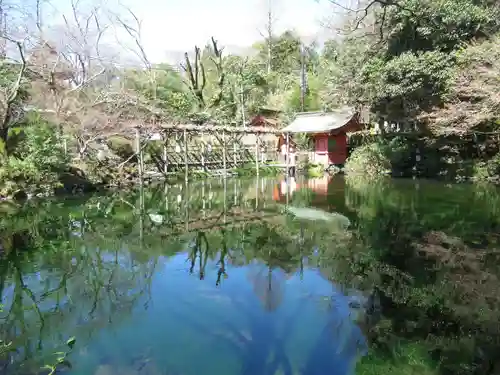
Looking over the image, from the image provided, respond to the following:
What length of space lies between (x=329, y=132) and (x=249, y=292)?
19.4m

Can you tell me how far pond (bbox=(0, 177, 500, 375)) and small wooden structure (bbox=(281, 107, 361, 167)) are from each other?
1352 centimetres

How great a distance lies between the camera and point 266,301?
5.73 metres

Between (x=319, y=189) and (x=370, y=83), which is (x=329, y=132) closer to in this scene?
(x=370, y=83)

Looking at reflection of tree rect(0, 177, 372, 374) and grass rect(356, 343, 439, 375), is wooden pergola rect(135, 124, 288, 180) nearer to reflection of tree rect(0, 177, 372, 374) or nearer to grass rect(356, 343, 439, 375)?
reflection of tree rect(0, 177, 372, 374)

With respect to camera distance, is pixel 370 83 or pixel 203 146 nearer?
pixel 370 83

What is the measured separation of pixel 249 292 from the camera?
20.0 ft

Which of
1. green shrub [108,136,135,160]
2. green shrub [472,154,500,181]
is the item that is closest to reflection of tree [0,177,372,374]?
green shrub [108,136,135,160]

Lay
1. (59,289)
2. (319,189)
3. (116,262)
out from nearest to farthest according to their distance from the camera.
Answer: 1. (59,289)
2. (116,262)
3. (319,189)

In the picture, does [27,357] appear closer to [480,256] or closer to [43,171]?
[480,256]

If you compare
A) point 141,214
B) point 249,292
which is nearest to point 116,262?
point 249,292

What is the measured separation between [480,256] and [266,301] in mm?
4005

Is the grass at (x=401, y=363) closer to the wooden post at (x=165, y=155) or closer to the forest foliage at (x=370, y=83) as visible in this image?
the forest foliage at (x=370, y=83)

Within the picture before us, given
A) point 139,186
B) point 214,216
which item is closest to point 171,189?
point 139,186

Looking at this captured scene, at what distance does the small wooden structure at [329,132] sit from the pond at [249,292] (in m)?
13.5
